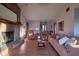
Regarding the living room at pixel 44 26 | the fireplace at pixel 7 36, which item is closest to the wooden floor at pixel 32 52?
the living room at pixel 44 26

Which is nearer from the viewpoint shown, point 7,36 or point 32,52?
point 32,52

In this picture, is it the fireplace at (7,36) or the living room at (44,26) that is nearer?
the living room at (44,26)

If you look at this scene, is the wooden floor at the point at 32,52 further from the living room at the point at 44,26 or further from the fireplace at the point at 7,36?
the fireplace at the point at 7,36

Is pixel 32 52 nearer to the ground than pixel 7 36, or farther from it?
nearer to the ground

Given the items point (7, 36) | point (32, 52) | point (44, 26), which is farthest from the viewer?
point (44, 26)

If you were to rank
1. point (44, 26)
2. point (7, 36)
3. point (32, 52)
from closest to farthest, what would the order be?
point (32, 52) → point (7, 36) → point (44, 26)

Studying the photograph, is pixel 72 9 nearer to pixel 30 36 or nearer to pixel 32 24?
pixel 30 36

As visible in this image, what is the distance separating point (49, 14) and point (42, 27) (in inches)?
141

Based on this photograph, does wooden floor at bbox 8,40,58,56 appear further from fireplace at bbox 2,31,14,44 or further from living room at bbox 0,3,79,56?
fireplace at bbox 2,31,14,44

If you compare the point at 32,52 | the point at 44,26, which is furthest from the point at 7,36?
the point at 44,26

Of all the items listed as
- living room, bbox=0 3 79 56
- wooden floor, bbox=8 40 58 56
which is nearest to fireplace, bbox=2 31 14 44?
living room, bbox=0 3 79 56

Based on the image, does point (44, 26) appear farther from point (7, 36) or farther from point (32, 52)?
point (32, 52)

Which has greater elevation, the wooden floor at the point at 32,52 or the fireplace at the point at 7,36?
the fireplace at the point at 7,36

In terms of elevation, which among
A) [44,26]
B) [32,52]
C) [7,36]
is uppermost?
[44,26]
